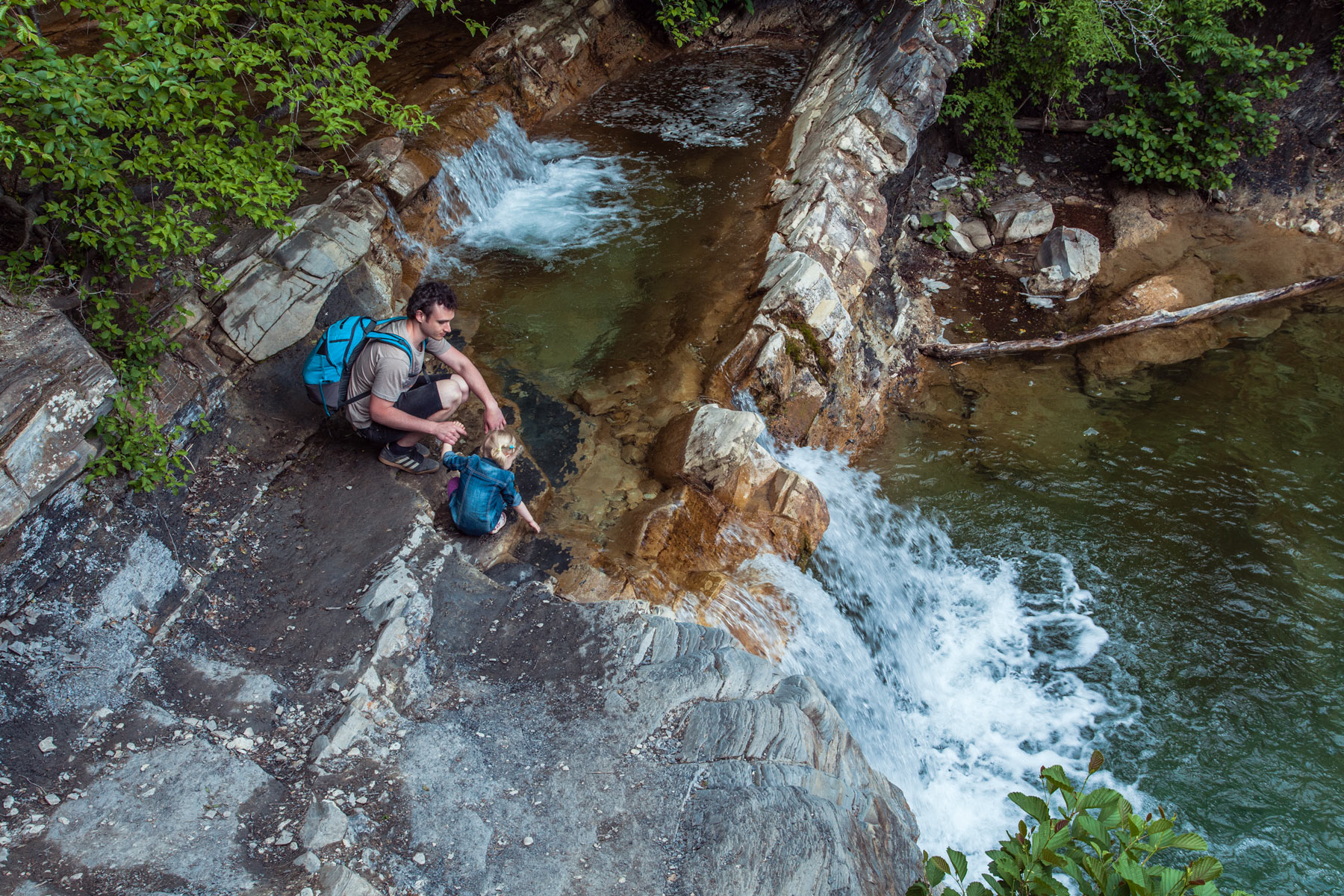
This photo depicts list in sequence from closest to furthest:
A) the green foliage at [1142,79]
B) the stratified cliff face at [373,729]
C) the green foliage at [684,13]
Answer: the stratified cliff face at [373,729] → the green foliage at [1142,79] → the green foliage at [684,13]

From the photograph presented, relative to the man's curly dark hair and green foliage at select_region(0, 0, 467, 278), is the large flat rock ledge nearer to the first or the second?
green foliage at select_region(0, 0, 467, 278)

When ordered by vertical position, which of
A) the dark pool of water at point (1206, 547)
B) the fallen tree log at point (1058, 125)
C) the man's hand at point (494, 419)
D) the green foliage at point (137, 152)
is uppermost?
the green foliage at point (137, 152)

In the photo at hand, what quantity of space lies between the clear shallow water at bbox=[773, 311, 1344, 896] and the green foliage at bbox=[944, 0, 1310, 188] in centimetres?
Result: 344

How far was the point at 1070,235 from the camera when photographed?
862 centimetres

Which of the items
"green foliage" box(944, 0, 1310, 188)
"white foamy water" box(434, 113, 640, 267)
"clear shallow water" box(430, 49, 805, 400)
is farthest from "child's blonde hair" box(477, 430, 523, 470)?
"green foliage" box(944, 0, 1310, 188)

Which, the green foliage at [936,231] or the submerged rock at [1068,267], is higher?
the green foliage at [936,231]

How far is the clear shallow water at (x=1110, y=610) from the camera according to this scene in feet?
15.6

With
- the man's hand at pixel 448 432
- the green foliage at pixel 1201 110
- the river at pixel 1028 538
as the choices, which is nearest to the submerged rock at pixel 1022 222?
the green foliage at pixel 1201 110

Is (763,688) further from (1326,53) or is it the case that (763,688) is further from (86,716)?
(1326,53)

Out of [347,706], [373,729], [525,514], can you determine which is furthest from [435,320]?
[373,729]

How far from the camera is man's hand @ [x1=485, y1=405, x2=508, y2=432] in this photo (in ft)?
15.7

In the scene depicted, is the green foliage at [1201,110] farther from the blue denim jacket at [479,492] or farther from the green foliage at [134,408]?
the green foliage at [134,408]

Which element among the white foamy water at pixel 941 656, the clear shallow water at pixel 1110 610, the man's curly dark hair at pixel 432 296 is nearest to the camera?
the man's curly dark hair at pixel 432 296

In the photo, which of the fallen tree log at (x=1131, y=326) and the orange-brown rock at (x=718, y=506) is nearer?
the orange-brown rock at (x=718, y=506)
